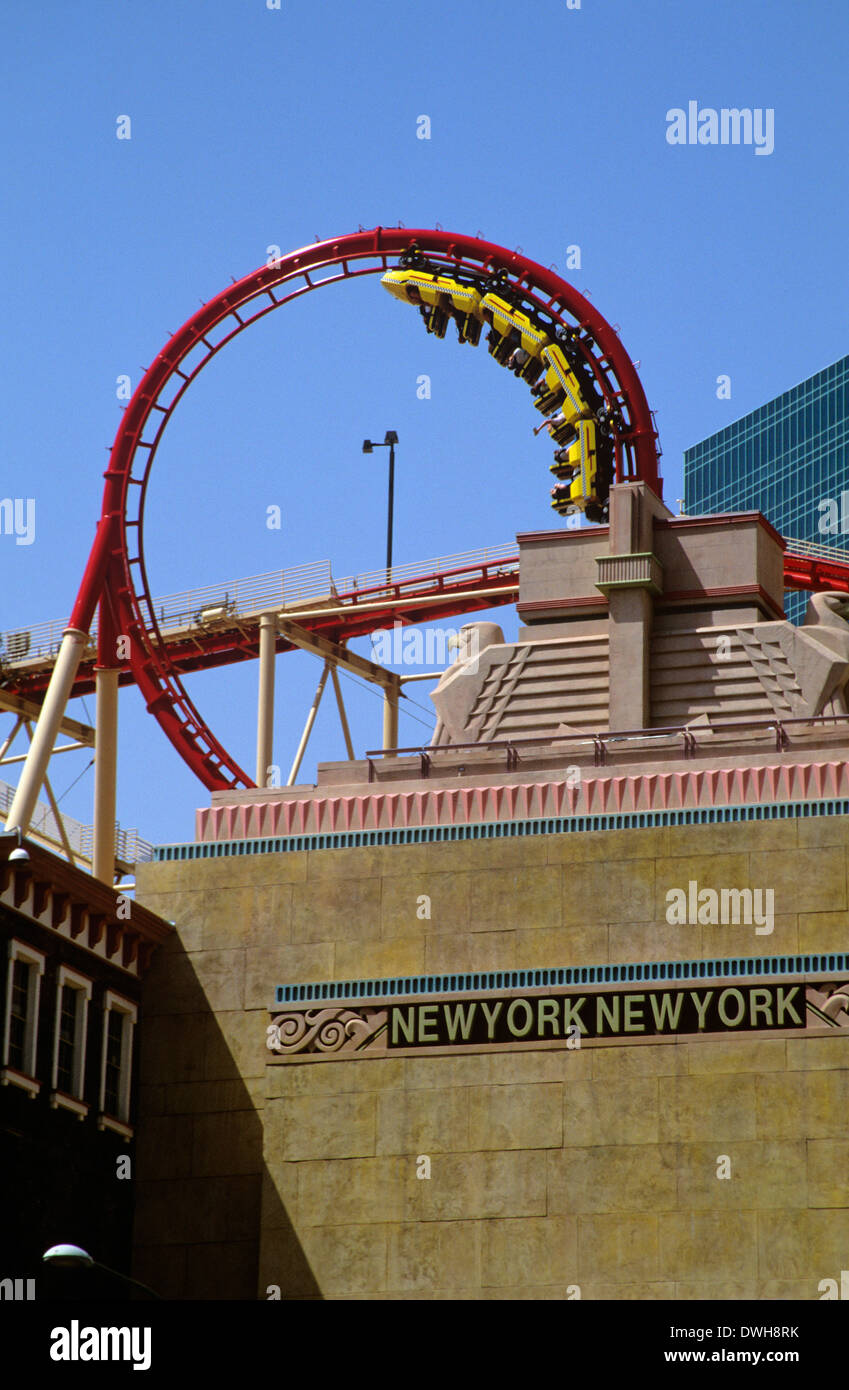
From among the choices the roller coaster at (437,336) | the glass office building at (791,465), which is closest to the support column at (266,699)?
the roller coaster at (437,336)

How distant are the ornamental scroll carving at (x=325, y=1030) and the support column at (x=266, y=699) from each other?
12.8 m

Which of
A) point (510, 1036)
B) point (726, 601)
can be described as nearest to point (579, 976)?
point (510, 1036)

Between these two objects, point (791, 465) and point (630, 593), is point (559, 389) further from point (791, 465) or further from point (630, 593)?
point (791, 465)

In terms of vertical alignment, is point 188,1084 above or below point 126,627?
below

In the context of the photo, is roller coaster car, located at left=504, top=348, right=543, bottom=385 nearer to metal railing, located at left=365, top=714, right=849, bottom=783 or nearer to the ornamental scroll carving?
metal railing, located at left=365, top=714, right=849, bottom=783

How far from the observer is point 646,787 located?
132 ft

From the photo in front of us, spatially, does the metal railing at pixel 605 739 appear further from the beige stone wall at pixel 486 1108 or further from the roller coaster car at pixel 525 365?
Result: the roller coaster car at pixel 525 365

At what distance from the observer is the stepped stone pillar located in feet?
143

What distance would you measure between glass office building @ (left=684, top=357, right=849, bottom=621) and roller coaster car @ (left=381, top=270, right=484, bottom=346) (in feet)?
313

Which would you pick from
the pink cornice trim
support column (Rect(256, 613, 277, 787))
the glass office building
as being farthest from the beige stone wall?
the glass office building

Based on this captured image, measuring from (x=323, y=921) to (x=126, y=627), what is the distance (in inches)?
529
